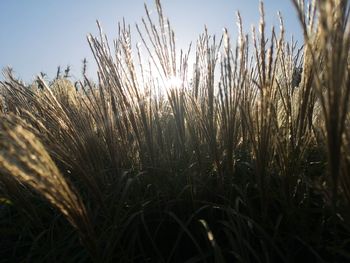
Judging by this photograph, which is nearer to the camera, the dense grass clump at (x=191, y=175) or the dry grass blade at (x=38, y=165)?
the dry grass blade at (x=38, y=165)

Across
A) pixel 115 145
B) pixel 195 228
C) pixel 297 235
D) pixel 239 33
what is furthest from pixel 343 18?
pixel 115 145

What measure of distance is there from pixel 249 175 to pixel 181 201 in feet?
1.33

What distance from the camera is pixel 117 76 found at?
183cm

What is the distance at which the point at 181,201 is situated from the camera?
1729mm

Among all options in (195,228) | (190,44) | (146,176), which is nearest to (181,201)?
(195,228)

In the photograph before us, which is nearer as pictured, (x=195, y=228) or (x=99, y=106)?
Result: (x=195, y=228)

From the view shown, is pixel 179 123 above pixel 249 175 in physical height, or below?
above

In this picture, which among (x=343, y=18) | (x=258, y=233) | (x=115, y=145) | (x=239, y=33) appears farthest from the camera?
(x=115, y=145)

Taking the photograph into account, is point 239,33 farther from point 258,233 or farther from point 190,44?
point 258,233

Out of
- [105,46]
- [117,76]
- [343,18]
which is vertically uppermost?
[105,46]

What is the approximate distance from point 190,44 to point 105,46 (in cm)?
40

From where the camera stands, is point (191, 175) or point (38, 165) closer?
point (38, 165)

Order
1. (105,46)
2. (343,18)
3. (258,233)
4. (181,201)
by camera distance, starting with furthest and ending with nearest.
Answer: (105,46) → (181,201) → (258,233) → (343,18)

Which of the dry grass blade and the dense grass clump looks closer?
the dry grass blade
